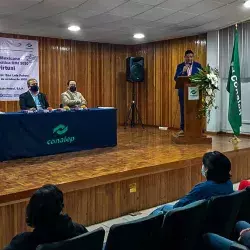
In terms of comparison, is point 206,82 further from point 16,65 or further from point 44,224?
Answer: point 44,224

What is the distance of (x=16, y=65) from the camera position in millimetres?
7891

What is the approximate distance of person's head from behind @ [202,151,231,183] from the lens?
2.63m

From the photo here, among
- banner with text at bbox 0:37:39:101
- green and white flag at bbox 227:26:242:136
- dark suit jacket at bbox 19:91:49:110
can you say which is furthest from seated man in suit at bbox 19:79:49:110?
green and white flag at bbox 227:26:242:136

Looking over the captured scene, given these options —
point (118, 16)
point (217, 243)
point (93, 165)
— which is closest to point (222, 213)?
point (217, 243)

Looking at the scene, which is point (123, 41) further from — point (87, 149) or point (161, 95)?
point (87, 149)

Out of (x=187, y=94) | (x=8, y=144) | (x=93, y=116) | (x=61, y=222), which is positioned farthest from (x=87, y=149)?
(x=61, y=222)

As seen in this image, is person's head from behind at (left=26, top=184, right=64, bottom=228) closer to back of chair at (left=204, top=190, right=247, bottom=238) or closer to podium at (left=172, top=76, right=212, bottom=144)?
back of chair at (left=204, top=190, right=247, bottom=238)

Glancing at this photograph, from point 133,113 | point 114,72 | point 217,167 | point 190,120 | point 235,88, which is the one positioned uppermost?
point 114,72

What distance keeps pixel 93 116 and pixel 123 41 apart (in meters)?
3.76

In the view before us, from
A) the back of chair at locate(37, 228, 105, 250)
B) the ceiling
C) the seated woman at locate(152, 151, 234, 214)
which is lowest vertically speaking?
the back of chair at locate(37, 228, 105, 250)

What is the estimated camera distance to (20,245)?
1.74 meters

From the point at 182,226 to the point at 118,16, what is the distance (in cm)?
459

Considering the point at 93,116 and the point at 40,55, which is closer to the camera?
the point at 93,116

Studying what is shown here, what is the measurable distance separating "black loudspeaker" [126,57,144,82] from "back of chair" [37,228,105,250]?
757cm
